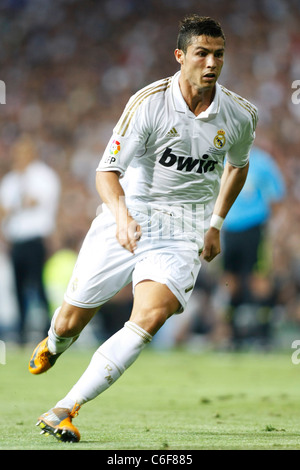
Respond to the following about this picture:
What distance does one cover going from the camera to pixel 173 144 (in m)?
4.95

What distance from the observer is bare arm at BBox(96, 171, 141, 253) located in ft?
14.9

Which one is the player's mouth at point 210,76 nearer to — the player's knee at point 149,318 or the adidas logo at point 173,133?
the adidas logo at point 173,133

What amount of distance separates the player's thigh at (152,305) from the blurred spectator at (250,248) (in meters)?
5.90

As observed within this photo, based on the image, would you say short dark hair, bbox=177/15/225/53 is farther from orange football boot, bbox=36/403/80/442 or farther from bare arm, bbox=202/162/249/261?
orange football boot, bbox=36/403/80/442

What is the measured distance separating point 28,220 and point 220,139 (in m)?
6.28

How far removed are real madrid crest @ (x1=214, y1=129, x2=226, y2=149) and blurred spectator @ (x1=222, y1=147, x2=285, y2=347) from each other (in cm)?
543

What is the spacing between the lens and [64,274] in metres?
12.7

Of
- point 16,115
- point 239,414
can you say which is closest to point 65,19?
point 16,115

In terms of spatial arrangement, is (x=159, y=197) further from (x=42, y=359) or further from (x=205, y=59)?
(x=42, y=359)

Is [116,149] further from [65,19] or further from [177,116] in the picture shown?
[65,19]

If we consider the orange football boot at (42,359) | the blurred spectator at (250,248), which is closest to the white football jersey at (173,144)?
the orange football boot at (42,359)

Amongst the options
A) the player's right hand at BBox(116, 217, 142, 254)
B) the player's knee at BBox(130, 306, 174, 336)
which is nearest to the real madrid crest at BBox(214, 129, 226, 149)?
the player's right hand at BBox(116, 217, 142, 254)

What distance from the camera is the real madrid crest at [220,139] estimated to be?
5.03m

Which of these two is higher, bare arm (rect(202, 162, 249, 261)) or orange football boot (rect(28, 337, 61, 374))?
bare arm (rect(202, 162, 249, 261))
